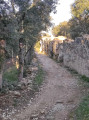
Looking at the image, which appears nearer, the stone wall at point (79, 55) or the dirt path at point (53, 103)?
the dirt path at point (53, 103)

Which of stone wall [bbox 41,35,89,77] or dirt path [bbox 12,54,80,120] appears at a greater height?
stone wall [bbox 41,35,89,77]

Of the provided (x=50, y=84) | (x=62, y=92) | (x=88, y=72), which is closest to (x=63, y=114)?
(x=62, y=92)

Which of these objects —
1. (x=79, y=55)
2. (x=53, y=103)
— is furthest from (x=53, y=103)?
(x=79, y=55)

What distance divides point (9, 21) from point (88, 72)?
6531 millimetres

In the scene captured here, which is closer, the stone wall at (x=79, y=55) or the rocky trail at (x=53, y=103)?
the rocky trail at (x=53, y=103)

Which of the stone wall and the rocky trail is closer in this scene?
the rocky trail

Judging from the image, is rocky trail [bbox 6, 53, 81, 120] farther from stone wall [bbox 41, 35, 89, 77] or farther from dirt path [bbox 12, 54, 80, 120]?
stone wall [bbox 41, 35, 89, 77]

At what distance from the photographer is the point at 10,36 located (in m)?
8.72

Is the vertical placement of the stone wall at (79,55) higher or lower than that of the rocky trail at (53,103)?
higher

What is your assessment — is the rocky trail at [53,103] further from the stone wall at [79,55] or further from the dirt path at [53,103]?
the stone wall at [79,55]

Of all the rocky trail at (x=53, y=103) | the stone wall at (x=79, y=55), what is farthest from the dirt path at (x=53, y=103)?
the stone wall at (x=79, y=55)

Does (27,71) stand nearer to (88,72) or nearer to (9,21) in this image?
(88,72)

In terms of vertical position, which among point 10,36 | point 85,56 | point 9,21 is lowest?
point 85,56

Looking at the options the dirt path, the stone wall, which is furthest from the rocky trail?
the stone wall
